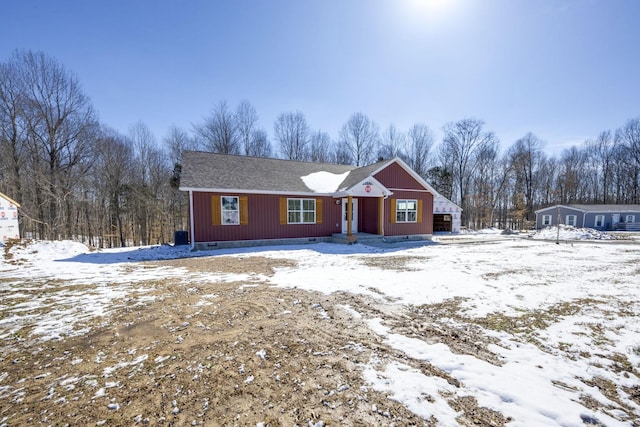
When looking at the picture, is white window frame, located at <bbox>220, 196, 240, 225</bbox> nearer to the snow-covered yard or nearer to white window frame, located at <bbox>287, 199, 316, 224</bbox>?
white window frame, located at <bbox>287, 199, 316, 224</bbox>

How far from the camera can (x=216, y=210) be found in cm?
1195

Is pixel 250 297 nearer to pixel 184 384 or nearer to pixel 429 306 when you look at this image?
pixel 184 384

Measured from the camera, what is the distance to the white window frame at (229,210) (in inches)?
478

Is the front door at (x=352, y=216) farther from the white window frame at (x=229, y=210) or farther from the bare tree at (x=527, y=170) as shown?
the bare tree at (x=527, y=170)

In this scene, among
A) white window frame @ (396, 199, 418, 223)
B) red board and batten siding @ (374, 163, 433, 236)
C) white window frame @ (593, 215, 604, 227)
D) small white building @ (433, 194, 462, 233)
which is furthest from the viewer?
white window frame @ (593, 215, 604, 227)

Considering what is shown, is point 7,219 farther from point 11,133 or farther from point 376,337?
point 376,337

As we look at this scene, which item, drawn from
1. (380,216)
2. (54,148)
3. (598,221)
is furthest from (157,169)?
(598,221)

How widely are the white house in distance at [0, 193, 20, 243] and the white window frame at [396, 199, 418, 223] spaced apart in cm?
1851

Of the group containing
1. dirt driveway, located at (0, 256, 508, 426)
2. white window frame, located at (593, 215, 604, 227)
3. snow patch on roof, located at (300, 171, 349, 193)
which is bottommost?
white window frame, located at (593, 215, 604, 227)

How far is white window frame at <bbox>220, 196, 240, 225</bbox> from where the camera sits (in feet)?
39.8

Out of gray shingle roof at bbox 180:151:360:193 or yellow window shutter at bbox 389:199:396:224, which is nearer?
gray shingle roof at bbox 180:151:360:193

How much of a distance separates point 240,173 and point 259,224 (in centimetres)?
299

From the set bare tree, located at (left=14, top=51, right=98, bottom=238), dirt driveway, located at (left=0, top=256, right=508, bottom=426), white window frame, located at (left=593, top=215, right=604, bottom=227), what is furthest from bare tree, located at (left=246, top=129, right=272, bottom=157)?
white window frame, located at (left=593, top=215, right=604, bottom=227)

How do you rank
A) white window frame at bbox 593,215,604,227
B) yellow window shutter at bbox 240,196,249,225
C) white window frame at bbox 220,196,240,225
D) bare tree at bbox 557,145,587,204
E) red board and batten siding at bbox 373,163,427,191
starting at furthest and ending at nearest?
bare tree at bbox 557,145,587,204 → white window frame at bbox 593,215,604,227 → red board and batten siding at bbox 373,163,427,191 → yellow window shutter at bbox 240,196,249,225 → white window frame at bbox 220,196,240,225
